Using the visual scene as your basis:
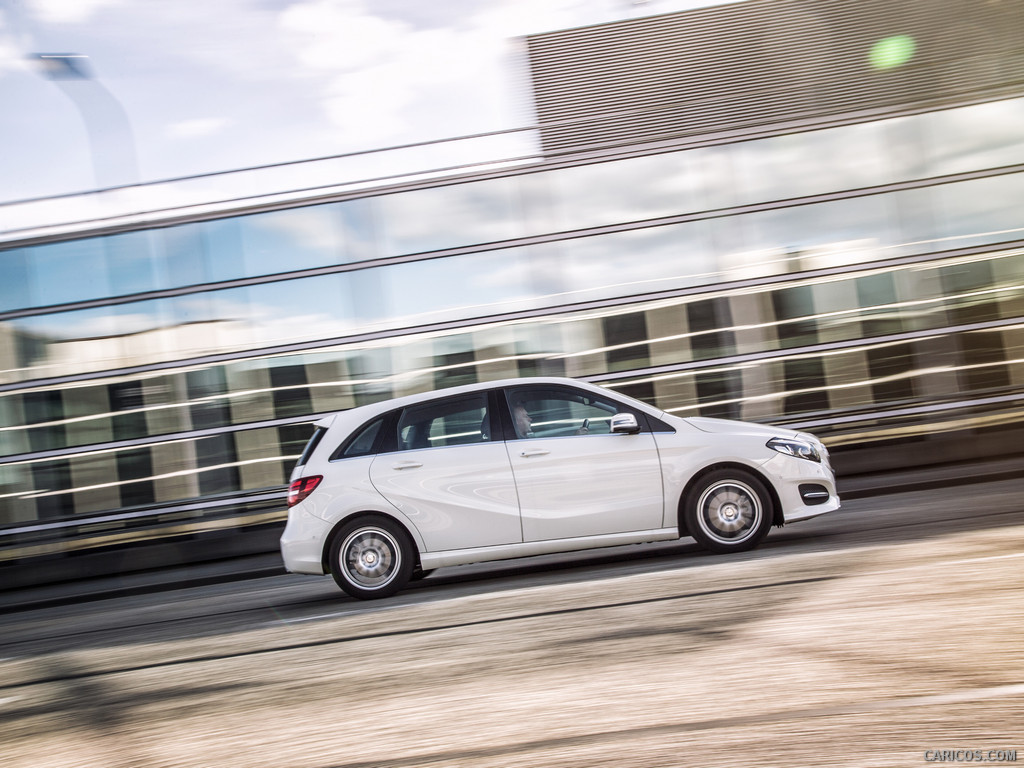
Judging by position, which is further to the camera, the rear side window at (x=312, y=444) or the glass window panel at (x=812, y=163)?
the glass window panel at (x=812, y=163)

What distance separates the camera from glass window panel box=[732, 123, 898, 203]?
1712 cm

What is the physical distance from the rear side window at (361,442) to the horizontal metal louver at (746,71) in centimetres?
1081

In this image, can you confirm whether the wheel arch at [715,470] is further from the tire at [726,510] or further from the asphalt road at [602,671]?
the asphalt road at [602,671]

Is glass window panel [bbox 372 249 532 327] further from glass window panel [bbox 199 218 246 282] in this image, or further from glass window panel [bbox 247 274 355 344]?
glass window panel [bbox 199 218 246 282]

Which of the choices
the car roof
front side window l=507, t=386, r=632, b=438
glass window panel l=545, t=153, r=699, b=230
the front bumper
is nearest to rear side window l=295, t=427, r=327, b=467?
the car roof

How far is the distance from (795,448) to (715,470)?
669 millimetres

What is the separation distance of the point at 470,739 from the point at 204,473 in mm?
14734

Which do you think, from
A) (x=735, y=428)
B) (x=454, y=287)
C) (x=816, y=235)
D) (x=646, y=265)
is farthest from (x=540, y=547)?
(x=816, y=235)

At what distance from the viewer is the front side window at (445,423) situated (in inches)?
300

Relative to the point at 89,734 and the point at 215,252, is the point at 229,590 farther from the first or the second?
the point at 215,252

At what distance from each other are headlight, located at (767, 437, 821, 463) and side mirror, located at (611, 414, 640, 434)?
107 cm

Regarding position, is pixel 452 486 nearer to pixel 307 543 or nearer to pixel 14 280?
pixel 307 543

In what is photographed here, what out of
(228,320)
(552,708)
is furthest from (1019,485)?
(228,320)

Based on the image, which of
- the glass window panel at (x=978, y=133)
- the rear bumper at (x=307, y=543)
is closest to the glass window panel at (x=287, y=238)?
the rear bumper at (x=307, y=543)
